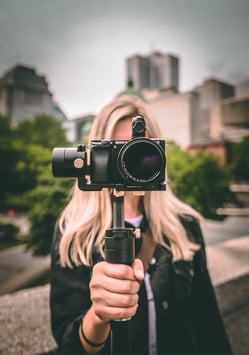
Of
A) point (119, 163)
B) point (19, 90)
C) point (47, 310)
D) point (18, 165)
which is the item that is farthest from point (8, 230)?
point (119, 163)

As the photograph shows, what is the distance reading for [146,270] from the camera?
3.92 ft

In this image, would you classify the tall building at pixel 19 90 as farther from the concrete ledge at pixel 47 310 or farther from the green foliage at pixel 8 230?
the concrete ledge at pixel 47 310

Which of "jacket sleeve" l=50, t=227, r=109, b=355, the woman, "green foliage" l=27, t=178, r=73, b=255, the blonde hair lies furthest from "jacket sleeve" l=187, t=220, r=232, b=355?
"green foliage" l=27, t=178, r=73, b=255

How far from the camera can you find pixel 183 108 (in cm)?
3181

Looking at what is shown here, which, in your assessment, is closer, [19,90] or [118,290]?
[118,290]

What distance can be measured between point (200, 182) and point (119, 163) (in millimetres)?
2813

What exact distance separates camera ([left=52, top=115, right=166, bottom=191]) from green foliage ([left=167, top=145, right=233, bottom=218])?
2310mm

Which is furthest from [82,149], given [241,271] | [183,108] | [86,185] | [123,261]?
[183,108]

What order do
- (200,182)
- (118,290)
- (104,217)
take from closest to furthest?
(118,290), (104,217), (200,182)

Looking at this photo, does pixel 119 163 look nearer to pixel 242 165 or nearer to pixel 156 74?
pixel 242 165

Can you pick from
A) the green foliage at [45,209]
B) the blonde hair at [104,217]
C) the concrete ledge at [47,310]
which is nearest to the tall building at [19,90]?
the green foliage at [45,209]

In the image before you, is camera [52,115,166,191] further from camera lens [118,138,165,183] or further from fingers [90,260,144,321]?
fingers [90,260,144,321]

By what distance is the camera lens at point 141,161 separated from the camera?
29.2 inches

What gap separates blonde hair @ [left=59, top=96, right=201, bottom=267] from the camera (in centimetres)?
115
